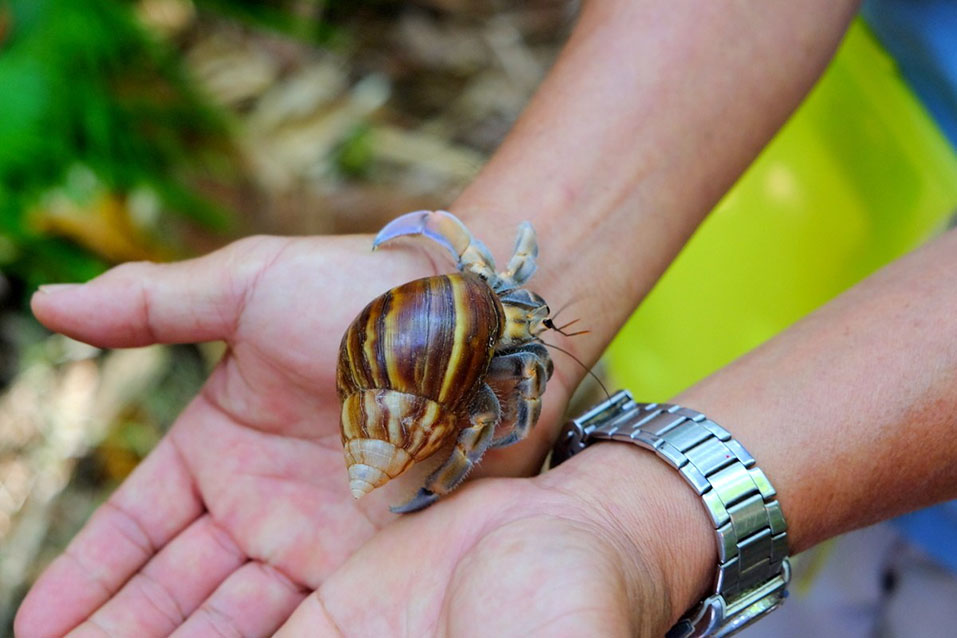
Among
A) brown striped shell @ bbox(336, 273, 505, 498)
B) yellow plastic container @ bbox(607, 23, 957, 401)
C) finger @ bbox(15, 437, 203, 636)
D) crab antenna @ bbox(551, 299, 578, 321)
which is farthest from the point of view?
yellow plastic container @ bbox(607, 23, 957, 401)

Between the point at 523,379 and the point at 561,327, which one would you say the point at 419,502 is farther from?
the point at 561,327

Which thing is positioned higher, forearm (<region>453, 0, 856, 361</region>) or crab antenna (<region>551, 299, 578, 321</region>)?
forearm (<region>453, 0, 856, 361</region>)

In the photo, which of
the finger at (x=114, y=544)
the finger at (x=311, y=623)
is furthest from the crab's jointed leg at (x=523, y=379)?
the finger at (x=114, y=544)

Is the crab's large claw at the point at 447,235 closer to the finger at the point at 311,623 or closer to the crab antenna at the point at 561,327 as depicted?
the crab antenna at the point at 561,327

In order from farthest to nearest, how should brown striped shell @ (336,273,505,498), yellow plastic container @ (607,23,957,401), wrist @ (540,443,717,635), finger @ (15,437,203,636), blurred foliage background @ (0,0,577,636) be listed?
1. blurred foliage background @ (0,0,577,636)
2. yellow plastic container @ (607,23,957,401)
3. finger @ (15,437,203,636)
4. brown striped shell @ (336,273,505,498)
5. wrist @ (540,443,717,635)

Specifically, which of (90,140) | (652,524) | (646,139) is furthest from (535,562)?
(90,140)

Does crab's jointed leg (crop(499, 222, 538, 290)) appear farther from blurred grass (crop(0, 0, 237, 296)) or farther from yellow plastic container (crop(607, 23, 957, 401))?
blurred grass (crop(0, 0, 237, 296))

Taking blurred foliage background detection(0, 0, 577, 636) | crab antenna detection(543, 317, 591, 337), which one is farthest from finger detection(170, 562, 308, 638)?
blurred foliage background detection(0, 0, 577, 636)
